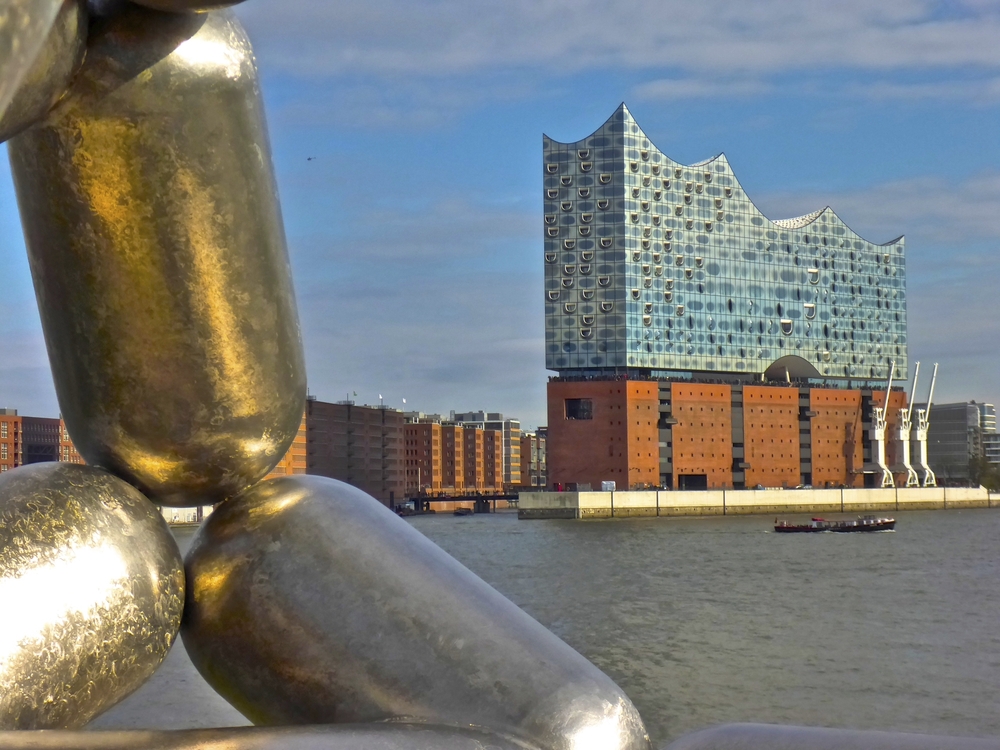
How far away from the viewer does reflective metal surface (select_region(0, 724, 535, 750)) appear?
242 cm

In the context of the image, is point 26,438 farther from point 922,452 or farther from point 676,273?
point 922,452

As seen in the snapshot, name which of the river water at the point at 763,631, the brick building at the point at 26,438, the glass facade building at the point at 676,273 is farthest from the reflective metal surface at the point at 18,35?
the brick building at the point at 26,438

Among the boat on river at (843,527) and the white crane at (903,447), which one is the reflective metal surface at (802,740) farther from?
the white crane at (903,447)

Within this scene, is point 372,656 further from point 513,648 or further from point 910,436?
point 910,436

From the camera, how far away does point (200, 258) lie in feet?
10.0

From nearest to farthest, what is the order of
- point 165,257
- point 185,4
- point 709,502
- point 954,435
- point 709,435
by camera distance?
point 185,4 → point 165,257 → point 709,502 → point 709,435 → point 954,435

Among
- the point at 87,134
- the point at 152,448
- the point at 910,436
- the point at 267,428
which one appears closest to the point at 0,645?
the point at 152,448

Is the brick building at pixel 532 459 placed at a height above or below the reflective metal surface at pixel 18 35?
below

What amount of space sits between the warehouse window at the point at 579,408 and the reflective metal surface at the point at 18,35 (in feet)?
254

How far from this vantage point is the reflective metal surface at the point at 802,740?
2047 mm

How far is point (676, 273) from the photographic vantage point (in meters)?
81.8

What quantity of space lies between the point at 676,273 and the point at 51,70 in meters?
80.5

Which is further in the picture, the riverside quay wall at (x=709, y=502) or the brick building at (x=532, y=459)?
the brick building at (x=532, y=459)

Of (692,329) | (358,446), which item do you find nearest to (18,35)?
(692,329)
